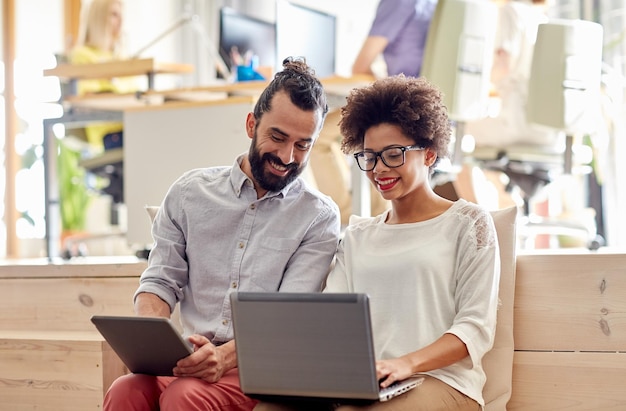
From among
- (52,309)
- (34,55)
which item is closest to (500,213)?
(52,309)

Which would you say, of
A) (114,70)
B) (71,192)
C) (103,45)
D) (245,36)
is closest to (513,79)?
(245,36)

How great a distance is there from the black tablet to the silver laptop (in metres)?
0.13

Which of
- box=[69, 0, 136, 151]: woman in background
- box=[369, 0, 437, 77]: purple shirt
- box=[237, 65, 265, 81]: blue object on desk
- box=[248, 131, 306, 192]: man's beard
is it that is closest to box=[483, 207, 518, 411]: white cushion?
box=[248, 131, 306, 192]: man's beard

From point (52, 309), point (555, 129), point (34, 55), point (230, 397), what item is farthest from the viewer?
point (34, 55)

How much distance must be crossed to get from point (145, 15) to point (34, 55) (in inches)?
36.2

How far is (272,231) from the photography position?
1.90 m

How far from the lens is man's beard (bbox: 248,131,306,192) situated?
1.87 metres

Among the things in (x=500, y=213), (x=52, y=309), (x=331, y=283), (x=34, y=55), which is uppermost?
(x=34, y=55)

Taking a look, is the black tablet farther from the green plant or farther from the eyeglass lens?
the green plant

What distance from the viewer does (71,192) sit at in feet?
20.5

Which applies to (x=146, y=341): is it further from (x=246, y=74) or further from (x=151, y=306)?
(x=246, y=74)

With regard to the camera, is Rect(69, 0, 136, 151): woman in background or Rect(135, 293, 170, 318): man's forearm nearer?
Rect(135, 293, 170, 318): man's forearm

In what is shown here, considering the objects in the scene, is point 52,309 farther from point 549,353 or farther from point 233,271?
point 549,353

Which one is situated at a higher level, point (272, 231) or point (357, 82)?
point (357, 82)
